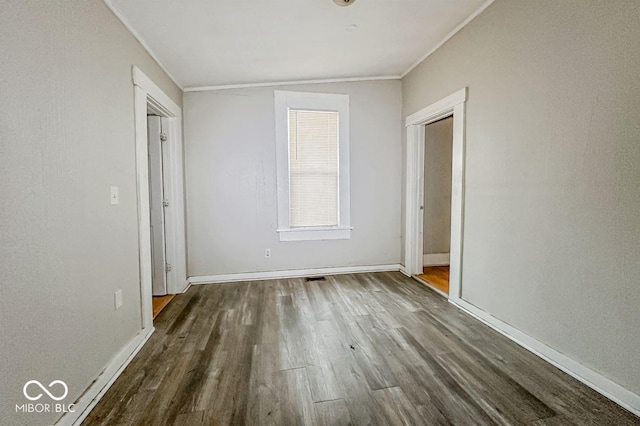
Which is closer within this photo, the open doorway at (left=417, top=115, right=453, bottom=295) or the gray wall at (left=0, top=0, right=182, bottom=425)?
the gray wall at (left=0, top=0, right=182, bottom=425)

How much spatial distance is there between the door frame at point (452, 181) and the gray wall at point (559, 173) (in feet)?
0.38

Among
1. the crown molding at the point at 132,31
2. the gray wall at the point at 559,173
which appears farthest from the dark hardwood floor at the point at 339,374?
the crown molding at the point at 132,31

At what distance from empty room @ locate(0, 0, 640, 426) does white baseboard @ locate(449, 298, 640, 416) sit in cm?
2

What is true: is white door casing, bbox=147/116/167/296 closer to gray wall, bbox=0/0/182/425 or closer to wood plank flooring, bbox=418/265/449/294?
gray wall, bbox=0/0/182/425

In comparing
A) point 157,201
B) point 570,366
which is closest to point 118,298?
point 157,201

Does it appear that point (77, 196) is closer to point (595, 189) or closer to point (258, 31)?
point (258, 31)

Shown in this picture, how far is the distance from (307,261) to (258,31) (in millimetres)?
2746

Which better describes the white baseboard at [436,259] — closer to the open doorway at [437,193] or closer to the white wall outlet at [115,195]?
the open doorway at [437,193]

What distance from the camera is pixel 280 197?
3.92 m

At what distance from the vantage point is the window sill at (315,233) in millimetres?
3973

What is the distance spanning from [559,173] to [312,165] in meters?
2.68

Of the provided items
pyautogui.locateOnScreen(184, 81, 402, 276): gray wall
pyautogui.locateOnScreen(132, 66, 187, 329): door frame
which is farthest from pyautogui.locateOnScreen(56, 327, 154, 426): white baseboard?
pyautogui.locateOnScreen(184, 81, 402, 276): gray wall

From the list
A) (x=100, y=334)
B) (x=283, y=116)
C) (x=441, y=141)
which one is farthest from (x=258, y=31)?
(x=441, y=141)

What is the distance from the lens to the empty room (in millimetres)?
1484
